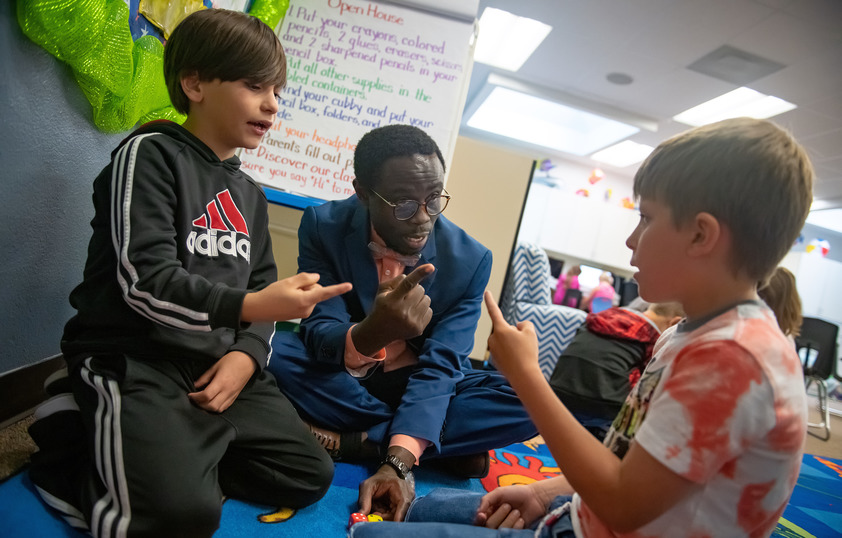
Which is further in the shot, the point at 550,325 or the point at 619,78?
the point at 619,78

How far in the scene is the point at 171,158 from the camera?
3.03ft

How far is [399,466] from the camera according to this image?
112cm

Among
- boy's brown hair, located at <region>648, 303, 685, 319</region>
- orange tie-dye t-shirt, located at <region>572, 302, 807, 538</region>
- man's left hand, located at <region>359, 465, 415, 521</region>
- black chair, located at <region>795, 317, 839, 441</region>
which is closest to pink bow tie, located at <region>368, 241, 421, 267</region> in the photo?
man's left hand, located at <region>359, 465, 415, 521</region>

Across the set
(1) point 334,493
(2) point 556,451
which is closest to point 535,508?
(2) point 556,451

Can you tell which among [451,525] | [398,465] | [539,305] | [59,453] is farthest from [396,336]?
[539,305]

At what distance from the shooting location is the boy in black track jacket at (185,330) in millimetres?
775

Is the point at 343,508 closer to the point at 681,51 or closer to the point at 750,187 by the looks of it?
the point at 750,187

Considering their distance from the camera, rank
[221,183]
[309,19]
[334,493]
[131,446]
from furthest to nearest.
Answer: [309,19], [334,493], [221,183], [131,446]

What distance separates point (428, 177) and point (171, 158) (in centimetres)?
64

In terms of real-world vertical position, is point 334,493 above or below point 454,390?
below

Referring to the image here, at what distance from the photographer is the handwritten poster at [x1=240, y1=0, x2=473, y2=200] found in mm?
2156

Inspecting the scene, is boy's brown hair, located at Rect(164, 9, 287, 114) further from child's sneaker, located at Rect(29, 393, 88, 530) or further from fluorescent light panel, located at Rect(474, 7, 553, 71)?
fluorescent light panel, located at Rect(474, 7, 553, 71)

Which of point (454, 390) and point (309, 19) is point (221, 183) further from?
point (309, 19)

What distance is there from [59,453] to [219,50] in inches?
30.8
